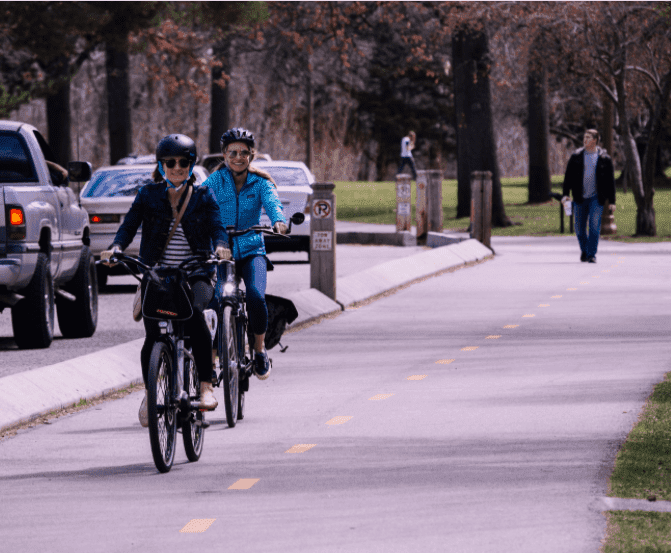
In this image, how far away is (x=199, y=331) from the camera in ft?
23.7

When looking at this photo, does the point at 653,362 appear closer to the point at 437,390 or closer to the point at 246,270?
the point at 437,390

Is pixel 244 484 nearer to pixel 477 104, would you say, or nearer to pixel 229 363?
pixel 229 363

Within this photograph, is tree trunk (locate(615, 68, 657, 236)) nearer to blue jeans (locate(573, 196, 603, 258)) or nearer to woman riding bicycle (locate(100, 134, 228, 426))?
blue jeans (locate(573, 196, 603, 258))

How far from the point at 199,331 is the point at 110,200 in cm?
1033

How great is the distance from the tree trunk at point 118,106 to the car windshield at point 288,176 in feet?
39.4

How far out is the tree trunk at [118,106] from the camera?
34.0 m

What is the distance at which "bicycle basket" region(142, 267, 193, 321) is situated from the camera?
22.7 ft

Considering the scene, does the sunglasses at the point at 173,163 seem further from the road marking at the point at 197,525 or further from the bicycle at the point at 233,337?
the road marking at the point at 197,525

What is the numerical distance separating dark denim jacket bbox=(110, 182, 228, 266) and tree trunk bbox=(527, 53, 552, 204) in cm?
3052

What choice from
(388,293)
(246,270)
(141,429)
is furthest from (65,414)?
(388,293)

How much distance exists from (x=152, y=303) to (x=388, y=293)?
33.4 ft

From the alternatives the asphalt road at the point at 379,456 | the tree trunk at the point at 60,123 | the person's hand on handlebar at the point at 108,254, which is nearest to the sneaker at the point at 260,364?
the asphalt road at the point at 379,456

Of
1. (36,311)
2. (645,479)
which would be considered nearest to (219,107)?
(36,311)

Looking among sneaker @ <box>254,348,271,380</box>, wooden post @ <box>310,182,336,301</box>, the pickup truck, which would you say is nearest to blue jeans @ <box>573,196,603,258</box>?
wooden post @ <box>310,182,336,301</box>
